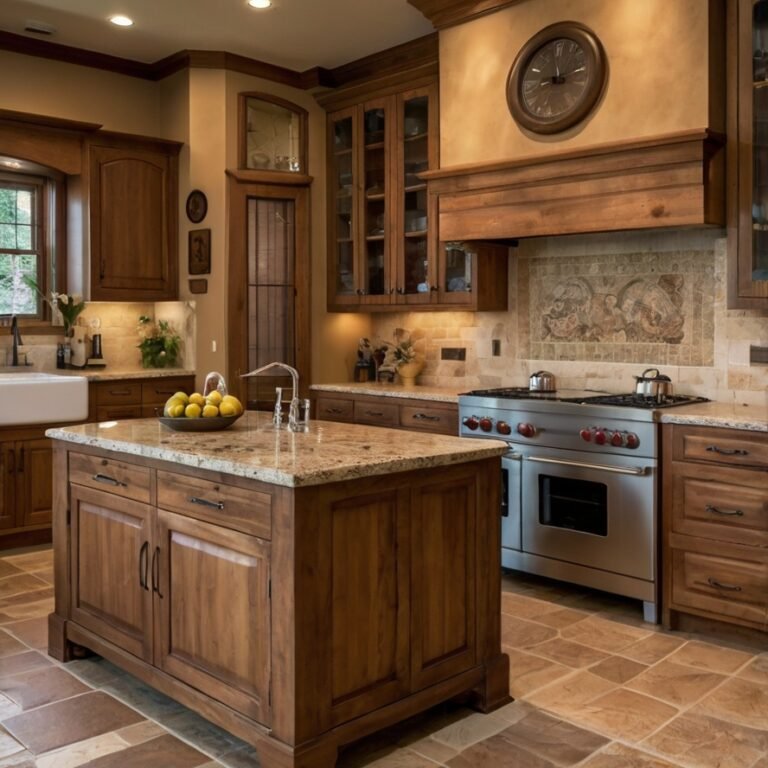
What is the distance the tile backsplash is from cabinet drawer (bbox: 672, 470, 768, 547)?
2.52 ft

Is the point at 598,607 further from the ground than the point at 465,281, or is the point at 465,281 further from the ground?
the point at 465,281

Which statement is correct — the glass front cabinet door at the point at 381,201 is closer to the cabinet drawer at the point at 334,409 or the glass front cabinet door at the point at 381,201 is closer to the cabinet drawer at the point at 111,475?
the cabinet drawer at the point at 334,409

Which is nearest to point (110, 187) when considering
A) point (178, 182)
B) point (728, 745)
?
point (178, 182)

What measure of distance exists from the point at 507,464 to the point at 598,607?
819 mm

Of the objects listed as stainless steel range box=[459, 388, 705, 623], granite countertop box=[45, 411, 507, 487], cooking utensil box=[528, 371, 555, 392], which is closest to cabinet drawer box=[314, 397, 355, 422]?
stainless steel range box=[459, 388, 705, 623]

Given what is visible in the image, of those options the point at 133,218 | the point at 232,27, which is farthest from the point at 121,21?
the point at 133,218

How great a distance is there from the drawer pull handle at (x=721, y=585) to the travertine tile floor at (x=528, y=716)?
0.24 meters

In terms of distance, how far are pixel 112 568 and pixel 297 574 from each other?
109 cm

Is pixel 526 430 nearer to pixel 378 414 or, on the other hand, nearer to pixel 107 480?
pixel 378 414

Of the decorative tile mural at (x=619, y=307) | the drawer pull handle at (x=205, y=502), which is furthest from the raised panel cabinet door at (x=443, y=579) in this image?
the decorative tile mural at (x=619, y=307)

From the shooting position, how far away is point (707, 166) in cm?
375

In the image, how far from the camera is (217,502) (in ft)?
8.56

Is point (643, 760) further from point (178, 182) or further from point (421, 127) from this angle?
point (178, 182)

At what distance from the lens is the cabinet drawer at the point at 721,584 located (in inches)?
138
